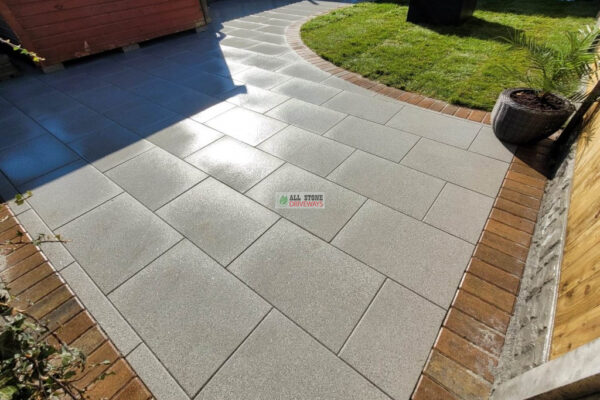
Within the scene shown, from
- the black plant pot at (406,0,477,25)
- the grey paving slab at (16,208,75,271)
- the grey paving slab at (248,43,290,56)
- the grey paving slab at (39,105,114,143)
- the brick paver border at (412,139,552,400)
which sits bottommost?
the brick paver border at (412,139,552,400)

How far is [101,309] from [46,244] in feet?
3.28

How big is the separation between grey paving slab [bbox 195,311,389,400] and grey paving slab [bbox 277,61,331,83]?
4.43 meters

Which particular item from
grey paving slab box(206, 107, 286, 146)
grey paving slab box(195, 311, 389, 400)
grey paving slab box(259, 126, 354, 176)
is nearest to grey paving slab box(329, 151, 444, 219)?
grey paving slab box(259, 126, 354, 176)

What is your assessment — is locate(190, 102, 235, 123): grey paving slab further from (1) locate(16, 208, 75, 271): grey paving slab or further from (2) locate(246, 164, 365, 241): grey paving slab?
(1) locate(16, 208, 75, 271): grey paving slab

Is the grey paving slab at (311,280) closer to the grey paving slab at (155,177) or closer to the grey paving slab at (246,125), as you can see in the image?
the grey paving slab at (155,177)

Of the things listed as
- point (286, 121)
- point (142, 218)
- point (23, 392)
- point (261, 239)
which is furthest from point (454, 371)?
point (286, 121)

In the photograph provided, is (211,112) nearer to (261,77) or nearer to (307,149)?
(261,77)

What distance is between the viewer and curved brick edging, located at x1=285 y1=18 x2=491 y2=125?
405 centimetres

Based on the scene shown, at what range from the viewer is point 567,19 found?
7055 millimetres

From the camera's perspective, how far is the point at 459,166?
321cm

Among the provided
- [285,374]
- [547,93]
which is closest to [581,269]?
[285,374]

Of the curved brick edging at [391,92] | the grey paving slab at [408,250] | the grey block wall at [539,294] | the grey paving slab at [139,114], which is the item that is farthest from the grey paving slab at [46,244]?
the curved brick edging at [391,92]

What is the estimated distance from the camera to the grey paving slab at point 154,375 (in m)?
1.71

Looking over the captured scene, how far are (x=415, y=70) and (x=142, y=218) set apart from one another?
4922 mm
